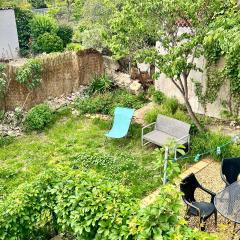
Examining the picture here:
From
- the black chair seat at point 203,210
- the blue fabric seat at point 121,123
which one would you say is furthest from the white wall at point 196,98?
the black chair seat at point 203,210

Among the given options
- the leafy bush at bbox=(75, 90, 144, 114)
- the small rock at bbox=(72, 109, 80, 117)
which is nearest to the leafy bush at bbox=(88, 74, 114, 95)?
the leafy bush at bbox=(75, 90, 144, 114)

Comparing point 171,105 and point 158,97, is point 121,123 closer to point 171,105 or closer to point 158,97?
point 171,105

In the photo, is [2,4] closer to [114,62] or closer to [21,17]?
[21,17]

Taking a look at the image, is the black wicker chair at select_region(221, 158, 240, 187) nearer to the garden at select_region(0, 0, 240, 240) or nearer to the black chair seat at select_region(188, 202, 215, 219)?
the garden at select_region(0, 0, 240, 240)

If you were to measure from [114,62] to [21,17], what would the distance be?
7.62m

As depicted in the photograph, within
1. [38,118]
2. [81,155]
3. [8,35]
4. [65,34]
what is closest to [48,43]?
[8,35]

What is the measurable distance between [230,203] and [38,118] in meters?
6.89

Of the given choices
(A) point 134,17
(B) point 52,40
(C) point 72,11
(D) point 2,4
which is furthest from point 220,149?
(C) point 72,11

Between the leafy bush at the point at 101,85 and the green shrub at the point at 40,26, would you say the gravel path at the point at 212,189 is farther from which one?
the green shrub at the point at 40,26

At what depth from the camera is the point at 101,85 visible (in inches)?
531

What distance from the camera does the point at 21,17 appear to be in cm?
2003

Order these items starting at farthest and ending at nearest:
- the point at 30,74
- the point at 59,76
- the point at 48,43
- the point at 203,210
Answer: the point at 48,43 → the point at 59,76 → the point at 30,74 → the point at 203,210

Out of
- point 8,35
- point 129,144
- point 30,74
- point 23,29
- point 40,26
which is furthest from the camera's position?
point 23,29

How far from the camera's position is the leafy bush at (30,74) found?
1183cm
